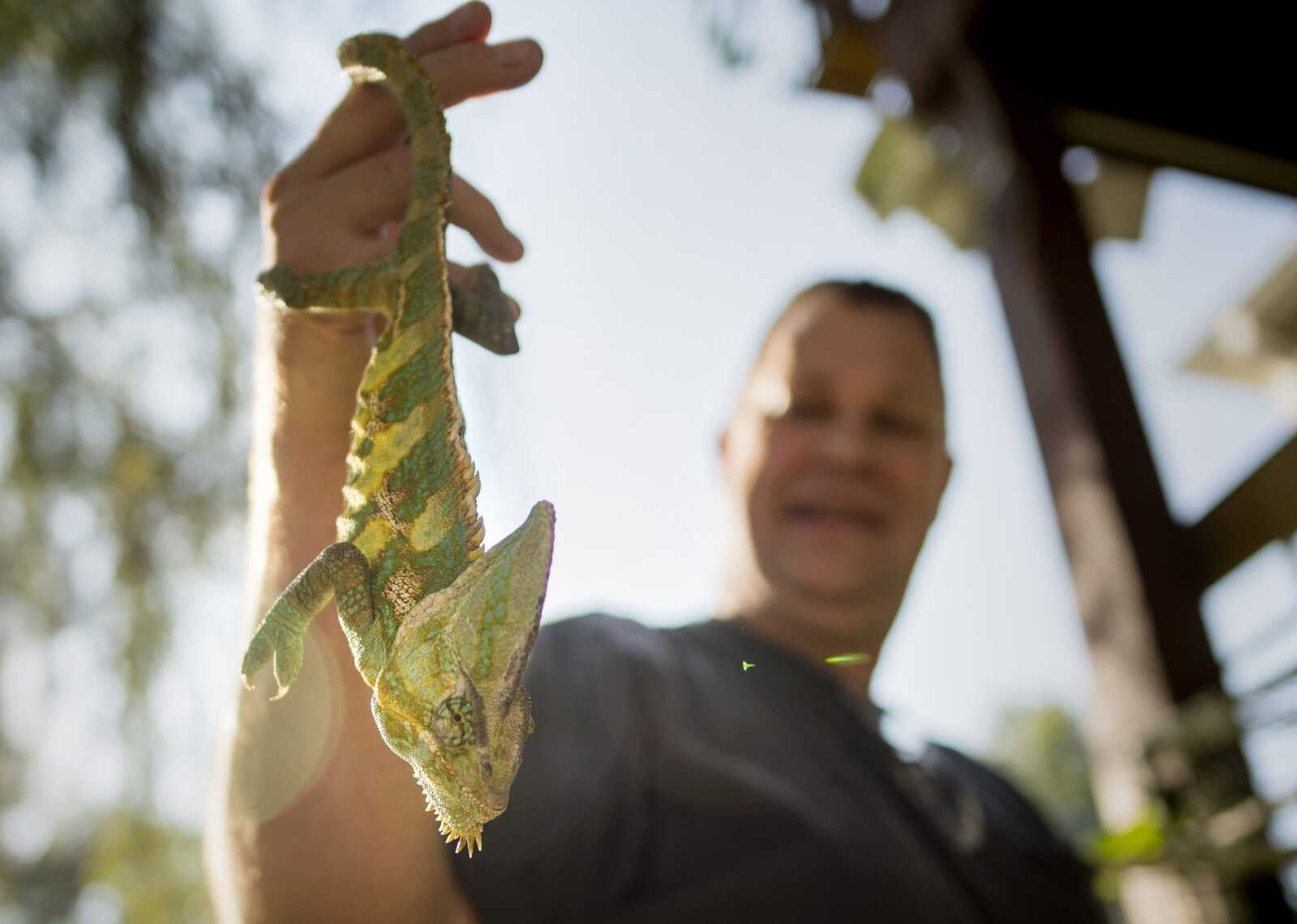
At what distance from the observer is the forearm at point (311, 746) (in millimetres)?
1076

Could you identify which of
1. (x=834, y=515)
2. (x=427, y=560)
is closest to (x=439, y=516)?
(x=427, y=560)

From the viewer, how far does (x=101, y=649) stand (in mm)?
2859

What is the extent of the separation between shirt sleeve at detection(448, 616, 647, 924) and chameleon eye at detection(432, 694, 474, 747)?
13.6 inches

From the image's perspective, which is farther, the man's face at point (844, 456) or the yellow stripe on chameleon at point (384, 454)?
the man's face at point (844, 456)

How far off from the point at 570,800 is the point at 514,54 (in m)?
1.33

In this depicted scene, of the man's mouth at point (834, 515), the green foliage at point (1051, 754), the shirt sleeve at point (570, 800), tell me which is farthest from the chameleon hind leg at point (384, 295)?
the green foliage at point (1051, 754)

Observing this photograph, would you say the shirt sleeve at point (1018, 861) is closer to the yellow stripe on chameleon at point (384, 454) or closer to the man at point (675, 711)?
the man at point (675, 711)

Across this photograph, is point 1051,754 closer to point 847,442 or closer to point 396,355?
point 847,442

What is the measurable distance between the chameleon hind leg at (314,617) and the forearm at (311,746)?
17cm

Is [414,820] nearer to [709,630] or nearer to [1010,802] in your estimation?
[709,630]

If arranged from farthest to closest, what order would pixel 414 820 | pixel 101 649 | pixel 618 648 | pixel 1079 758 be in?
pixel 1079 758
pixel 101 649
pixel 618 648
pixel 414 820

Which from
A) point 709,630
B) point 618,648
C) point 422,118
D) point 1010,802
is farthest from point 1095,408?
point 422,118

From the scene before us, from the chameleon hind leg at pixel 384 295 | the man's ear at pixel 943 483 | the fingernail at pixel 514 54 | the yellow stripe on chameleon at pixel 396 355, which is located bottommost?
the man's ear at pixel 943 483

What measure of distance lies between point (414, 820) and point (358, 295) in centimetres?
80
